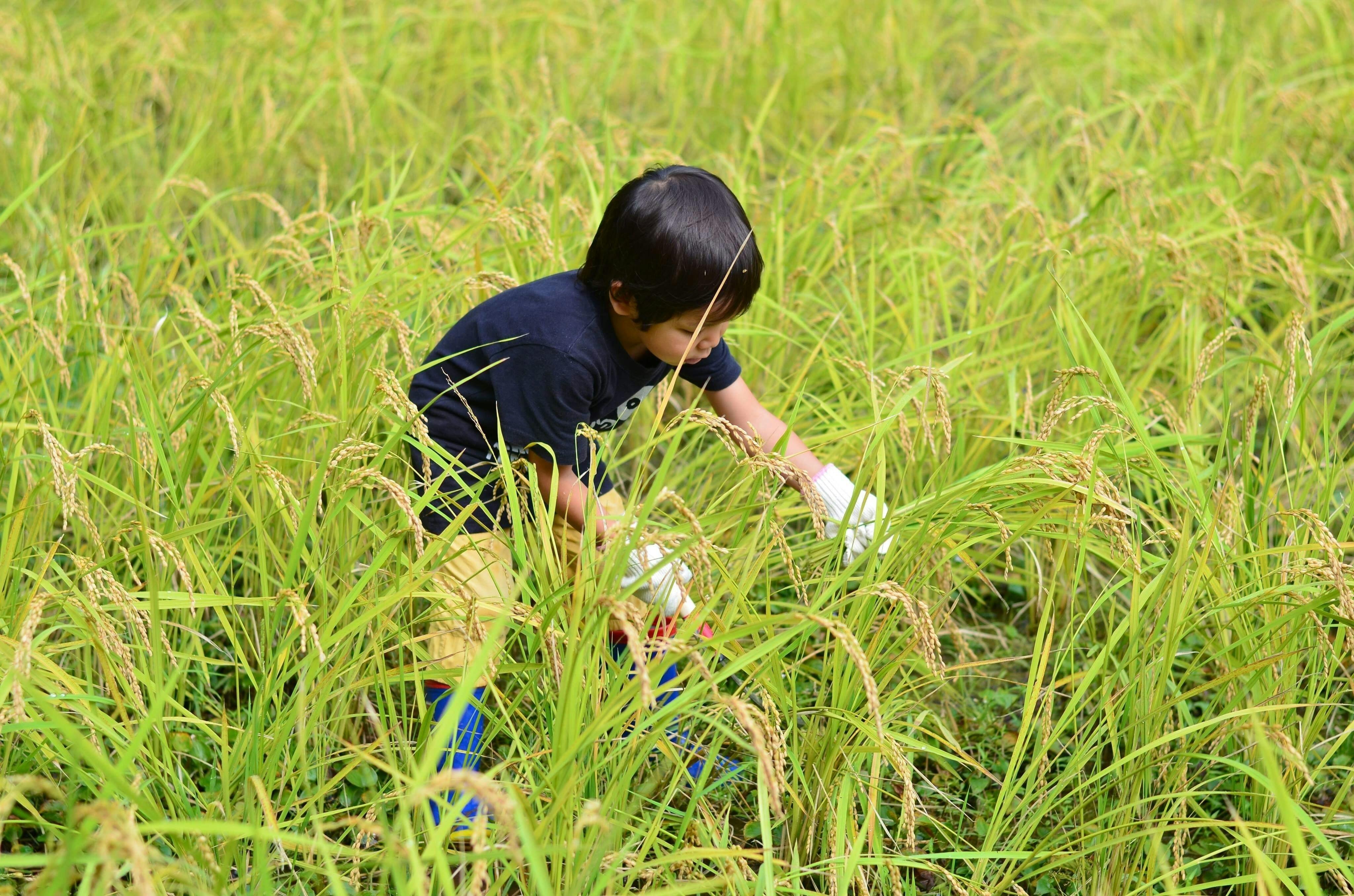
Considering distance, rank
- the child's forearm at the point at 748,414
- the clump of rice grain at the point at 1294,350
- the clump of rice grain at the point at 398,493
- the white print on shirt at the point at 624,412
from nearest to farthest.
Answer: the clump of rice grain at the point at 398,493 → the clump of rice grain at the point at 1294,350 → the white print on shirt at the point at 624,412 → the child's forearm at the point at 748,414

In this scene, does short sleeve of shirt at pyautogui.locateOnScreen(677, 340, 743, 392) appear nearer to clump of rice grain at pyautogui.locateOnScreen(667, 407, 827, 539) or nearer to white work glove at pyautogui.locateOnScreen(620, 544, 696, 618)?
white work glove at pyautogui.locateOnScreen(620, 544, 696, 618)

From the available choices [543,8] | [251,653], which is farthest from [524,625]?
[543,8]

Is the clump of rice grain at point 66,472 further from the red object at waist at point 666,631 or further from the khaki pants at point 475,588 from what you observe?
the red object at waist at point 666,631

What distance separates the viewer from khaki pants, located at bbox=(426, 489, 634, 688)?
4.80 ft

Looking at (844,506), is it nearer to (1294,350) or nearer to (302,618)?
(1294,350)

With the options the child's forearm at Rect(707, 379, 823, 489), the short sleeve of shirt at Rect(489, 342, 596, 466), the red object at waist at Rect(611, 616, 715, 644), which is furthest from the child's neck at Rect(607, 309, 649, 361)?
the red object at waist at Rect(611, 616, 715, 644)

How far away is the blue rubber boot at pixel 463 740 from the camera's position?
163 centimetres

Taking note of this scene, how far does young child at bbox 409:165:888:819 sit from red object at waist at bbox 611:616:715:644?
0.03m

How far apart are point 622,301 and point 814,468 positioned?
0.50 meters

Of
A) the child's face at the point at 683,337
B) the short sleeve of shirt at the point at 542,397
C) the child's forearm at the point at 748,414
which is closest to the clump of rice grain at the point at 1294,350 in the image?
the child's forearm at the point at 748,414

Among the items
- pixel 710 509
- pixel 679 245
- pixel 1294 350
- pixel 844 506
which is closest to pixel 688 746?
pixel 710 509

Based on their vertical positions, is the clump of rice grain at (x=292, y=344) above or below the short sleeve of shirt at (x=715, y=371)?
above

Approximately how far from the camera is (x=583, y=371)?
1756 millimetres

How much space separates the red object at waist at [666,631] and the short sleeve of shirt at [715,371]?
0.43m
